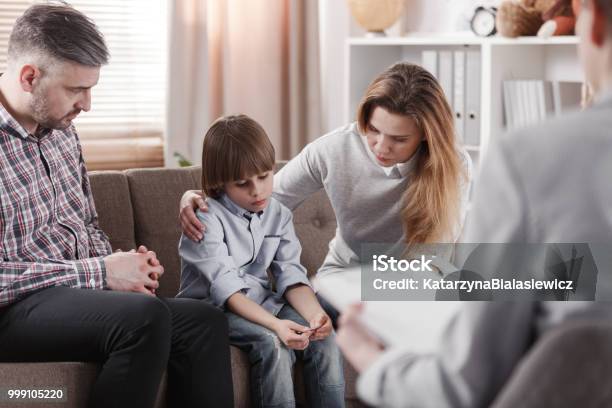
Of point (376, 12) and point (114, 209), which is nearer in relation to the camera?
point (114, 209)

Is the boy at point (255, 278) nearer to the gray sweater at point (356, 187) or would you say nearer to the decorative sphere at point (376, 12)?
the gray sweater at point (356, 187)

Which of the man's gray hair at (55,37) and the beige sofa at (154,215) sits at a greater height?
the man's gray hair at (55,37)

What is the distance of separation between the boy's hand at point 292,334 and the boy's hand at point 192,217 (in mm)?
299

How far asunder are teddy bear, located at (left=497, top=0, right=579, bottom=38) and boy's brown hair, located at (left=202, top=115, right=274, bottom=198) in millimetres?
1229

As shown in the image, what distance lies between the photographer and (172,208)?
2410 mm

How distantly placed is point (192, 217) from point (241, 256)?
16 cm

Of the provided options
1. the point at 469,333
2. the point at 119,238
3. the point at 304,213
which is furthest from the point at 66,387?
the point at 469,333

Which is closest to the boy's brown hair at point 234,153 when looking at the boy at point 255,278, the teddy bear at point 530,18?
the boy at point 255,278

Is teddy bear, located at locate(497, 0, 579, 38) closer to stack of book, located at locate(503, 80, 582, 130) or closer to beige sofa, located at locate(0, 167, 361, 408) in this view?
stack of book, located at locate(503, 80, 582, 130)

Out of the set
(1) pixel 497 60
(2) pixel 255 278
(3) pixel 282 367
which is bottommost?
(3) pixel 282 367

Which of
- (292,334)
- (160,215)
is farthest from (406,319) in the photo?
(160,215)

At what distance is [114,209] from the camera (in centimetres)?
235

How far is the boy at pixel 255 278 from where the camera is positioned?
1985 mm

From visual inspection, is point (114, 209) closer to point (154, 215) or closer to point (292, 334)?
point (154, 215)
